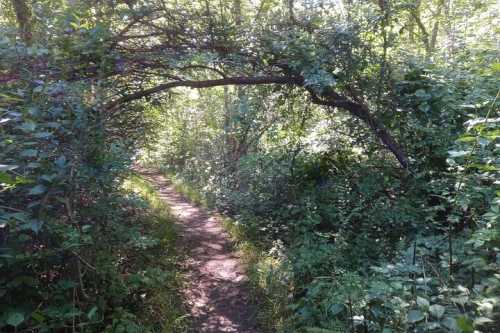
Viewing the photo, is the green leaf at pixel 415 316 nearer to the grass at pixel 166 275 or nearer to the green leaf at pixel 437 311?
the green leaf at pixel 437 311

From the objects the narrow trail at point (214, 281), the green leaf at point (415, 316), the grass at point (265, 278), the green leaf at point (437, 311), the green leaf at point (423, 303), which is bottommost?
the narrow trail at point (214, 281)

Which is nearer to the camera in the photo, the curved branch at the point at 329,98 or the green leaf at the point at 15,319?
the green leaf at the point at 15,319

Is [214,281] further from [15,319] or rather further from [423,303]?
[423,303]

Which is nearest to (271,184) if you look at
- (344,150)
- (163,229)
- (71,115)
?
(344,150)

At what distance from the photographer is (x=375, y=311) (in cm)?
282

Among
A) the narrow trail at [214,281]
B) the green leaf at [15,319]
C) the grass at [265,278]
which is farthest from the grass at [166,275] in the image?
the green leaf at [15,319]

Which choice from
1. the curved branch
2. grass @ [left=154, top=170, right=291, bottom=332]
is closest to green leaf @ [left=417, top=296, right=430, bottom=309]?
grass @ [left=154, top=170, right=291, bottom=332]

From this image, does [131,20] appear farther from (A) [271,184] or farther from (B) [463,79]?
(B) [463,79]

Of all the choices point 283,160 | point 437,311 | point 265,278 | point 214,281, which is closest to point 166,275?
point 214,281

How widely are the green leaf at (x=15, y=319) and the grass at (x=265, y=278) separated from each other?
2541mm

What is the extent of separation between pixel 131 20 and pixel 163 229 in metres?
3.58

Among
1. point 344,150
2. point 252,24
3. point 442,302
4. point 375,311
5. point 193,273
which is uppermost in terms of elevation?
point 252,24

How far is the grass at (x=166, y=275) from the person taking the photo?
14.0ft

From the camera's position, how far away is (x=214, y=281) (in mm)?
5562
